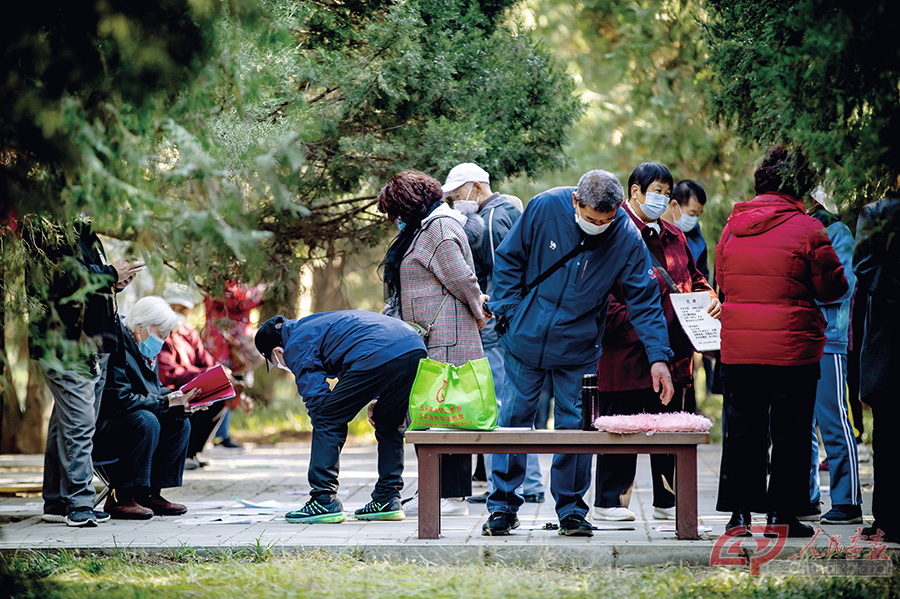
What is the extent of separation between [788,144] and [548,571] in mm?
2596

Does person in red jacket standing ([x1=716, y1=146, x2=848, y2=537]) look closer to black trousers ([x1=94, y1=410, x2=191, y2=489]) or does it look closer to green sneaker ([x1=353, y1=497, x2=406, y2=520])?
green sneaker ([x1=353, y1=497, x2=406, y2=520])

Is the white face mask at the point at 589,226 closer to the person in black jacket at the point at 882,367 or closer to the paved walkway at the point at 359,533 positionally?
the person in black jacket at the point at 882,367

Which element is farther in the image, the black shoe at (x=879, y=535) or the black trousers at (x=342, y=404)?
the black trousers at (x=342, y=404)

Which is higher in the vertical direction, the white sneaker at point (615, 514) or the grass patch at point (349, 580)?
the white sneaker at point (615, 514)

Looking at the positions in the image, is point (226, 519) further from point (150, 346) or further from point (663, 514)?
point (663, 514)

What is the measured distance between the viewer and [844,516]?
21.2ft

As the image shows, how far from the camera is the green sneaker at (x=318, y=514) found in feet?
22.0

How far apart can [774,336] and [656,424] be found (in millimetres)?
779

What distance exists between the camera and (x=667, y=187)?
6.75m

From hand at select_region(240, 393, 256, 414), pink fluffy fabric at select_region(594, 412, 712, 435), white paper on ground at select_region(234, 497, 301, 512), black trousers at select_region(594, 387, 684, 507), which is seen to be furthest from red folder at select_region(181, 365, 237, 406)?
hand at select_region(240, 393, 256, 414)

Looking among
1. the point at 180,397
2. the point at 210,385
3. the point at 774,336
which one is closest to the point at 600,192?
the point at 774,336

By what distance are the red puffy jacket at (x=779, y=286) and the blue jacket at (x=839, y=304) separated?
2.89ft

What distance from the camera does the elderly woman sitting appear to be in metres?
7.26

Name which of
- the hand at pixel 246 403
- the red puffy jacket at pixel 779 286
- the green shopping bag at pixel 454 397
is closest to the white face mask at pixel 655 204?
the red puffy jacket at pixel 779 286
